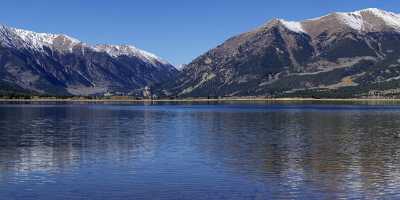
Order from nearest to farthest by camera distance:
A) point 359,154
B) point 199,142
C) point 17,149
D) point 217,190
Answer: point 217,190, point 359,154, point 17,149, point 199,142

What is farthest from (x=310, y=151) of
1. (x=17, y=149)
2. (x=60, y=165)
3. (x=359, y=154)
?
(x=17, y=149)

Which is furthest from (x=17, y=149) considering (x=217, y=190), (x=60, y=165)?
(x=217, y=190)

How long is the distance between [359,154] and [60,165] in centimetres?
4091

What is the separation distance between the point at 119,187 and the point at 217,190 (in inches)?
368

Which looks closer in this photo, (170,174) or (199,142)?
(170,174)

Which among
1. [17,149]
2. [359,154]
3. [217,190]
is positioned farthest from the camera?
[17,149]

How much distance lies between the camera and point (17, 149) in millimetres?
93062

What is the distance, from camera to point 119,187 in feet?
194

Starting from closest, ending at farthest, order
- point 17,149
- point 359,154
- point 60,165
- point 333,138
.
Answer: point 60,165 → point 359,154 → point 17,149 → point 333,138

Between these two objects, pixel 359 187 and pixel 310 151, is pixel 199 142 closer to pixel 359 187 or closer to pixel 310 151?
pixel 310 151

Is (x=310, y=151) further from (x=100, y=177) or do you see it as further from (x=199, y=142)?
(x=100, y=177)

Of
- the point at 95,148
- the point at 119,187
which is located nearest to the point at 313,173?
the point at 119,187

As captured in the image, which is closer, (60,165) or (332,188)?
(332,188)

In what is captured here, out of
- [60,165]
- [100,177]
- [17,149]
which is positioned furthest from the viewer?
[17,149]
